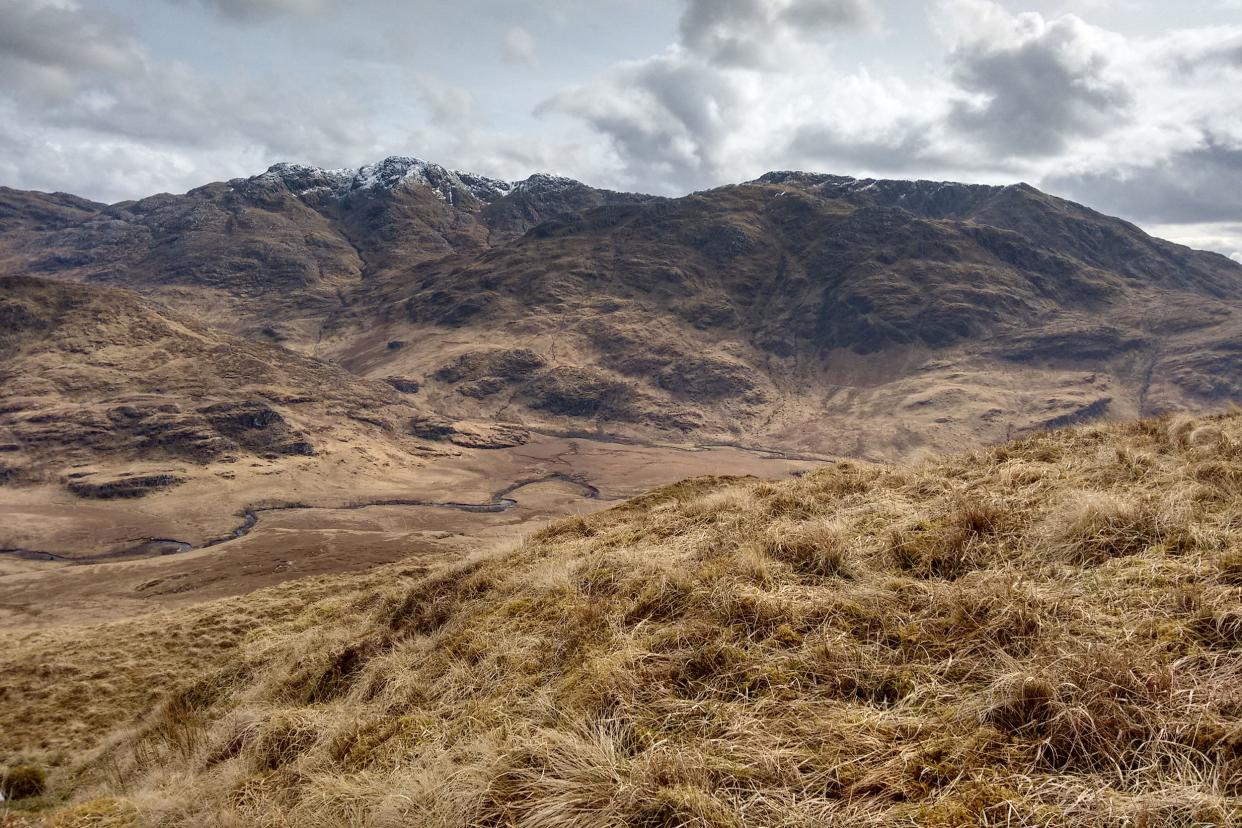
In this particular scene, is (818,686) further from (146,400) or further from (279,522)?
(146,400)

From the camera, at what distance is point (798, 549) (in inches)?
223

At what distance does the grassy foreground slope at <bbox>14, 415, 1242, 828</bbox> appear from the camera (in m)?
2.59

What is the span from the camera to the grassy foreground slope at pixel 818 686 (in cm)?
259

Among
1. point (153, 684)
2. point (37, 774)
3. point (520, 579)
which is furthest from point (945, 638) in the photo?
point (153, 684)

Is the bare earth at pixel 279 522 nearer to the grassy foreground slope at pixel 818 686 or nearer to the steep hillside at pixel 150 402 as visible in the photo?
the steep hillside at pixel 150 402

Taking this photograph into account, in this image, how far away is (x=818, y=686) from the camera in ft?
11.6

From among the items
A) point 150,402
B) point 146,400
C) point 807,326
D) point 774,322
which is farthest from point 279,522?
point 807,326

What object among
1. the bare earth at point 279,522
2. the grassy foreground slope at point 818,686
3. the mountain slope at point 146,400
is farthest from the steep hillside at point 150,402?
the grassy foreground slope at point 818,686

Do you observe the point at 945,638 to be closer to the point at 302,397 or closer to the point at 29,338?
the point at 302,397

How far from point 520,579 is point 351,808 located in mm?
4022

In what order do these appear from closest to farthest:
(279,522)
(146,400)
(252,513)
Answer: (279,522), (252,513), (146,400)

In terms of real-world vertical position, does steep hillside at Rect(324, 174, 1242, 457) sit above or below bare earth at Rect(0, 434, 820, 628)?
above

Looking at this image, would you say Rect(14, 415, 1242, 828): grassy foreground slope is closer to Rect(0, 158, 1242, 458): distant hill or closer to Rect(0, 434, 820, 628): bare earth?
Rect(0, 434, 820, 628): bare earth

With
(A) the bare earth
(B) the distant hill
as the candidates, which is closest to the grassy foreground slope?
(A) the bare earth
